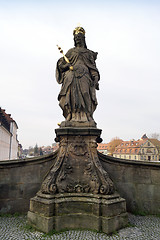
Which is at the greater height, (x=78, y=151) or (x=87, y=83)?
(x=87, y=83)

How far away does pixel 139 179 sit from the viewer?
21.0 ft

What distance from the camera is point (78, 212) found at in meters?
4.86

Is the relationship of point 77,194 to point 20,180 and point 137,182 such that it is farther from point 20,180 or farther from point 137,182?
point 137,182

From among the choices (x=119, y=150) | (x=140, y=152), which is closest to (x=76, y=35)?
(x=140, y=152)

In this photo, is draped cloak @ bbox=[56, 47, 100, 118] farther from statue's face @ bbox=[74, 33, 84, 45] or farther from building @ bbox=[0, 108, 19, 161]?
building @ bbox=[0, 108, 19, 161]

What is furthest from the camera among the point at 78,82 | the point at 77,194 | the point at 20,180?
the point at 78,82

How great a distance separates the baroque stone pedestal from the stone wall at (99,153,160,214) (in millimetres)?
1024

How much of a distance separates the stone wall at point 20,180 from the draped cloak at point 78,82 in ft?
5.89

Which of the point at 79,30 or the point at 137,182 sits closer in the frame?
the point at 137,182

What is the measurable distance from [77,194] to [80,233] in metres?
Answer: 0.93

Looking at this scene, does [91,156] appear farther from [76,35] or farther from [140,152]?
[140,152]

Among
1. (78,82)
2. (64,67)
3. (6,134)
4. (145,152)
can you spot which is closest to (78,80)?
(78,82)

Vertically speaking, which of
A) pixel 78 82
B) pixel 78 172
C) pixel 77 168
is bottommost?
pixel 78 172

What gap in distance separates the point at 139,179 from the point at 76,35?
5.72m
